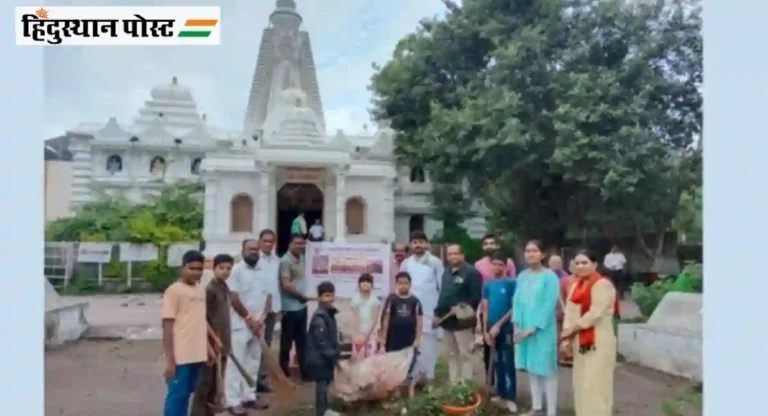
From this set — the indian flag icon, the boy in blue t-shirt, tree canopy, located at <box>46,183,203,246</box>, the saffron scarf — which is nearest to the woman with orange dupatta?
the saffron scarf

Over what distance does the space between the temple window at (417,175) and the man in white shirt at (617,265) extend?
184cm

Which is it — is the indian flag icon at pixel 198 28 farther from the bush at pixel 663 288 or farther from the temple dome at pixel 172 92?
the bush at pixel 663 288

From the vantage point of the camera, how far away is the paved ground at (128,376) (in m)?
4.41

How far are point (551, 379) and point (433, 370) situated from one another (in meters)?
0.92

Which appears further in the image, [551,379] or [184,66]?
[184,66]

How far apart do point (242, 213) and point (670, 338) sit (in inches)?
158

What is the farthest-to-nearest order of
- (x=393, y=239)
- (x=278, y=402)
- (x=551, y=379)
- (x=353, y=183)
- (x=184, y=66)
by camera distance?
(x=353, y=183), (x=393, y=239), (x=184, y=66), (x=278, y=402), (x=551, y=379)

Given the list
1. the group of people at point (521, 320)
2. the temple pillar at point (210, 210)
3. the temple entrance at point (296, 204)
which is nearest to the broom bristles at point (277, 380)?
the group of people at point (521, 320)

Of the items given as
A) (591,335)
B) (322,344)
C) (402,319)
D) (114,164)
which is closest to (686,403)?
(591,335)

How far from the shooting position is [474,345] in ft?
14.7

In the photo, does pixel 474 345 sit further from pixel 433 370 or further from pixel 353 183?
pixel 353 183

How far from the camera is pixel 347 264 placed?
5254mm

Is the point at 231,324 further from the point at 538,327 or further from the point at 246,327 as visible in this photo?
the point at 538,327

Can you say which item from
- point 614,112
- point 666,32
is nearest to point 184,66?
point 614,112
